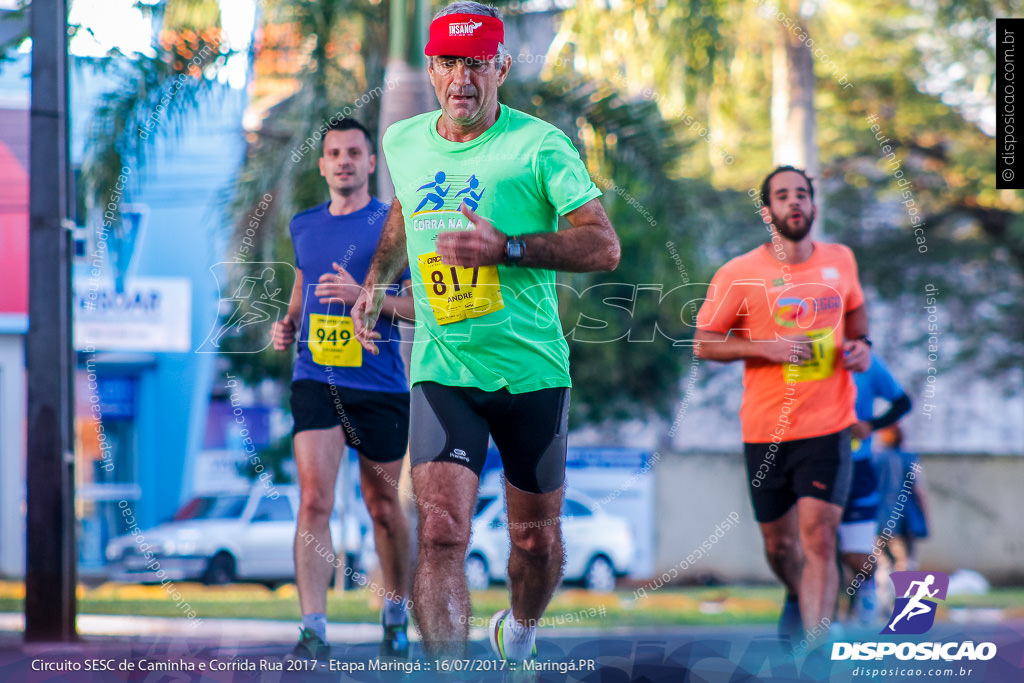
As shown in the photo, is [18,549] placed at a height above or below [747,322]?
below

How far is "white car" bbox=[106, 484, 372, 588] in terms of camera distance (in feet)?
37.7

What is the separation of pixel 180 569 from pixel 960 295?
12538 millimetres

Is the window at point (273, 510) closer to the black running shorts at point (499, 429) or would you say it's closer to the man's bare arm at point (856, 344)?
the man's bare arm at point (856, 344)

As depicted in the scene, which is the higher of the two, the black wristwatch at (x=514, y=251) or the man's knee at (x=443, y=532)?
the black wristwatch at (x=514, y=251)

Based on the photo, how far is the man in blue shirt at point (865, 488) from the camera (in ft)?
19.8

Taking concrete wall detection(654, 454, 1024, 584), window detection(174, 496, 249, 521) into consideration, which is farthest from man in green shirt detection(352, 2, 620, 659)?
concrete wall detection(654, 454, 1024, 584)

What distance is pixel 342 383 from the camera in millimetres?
4543

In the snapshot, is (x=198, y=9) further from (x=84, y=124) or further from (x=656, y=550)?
(x=656, y=550)

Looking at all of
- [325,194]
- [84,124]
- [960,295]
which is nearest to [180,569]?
[325,194]

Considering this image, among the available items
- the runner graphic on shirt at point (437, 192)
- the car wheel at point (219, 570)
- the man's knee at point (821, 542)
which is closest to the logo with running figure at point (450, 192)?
the runner graphic on shirt at point (437, 192)

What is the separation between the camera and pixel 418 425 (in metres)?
3.49

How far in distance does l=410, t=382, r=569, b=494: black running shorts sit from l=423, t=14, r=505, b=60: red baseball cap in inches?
40.9

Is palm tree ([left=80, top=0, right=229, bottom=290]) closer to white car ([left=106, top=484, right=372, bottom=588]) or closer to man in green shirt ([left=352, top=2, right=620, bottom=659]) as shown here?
man in green shirt ([left=352, top=2, right=620, bottom=659])

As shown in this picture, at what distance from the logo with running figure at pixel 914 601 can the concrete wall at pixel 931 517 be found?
10.5 m
